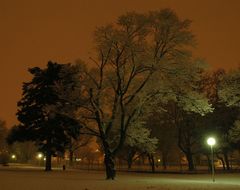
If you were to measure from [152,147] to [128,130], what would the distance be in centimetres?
299

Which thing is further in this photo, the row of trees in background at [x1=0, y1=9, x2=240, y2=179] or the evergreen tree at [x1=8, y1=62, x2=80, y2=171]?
the evergreen tree at [x1=8, y1=62, x2=80, y2=171]

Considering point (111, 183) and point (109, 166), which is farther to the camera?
point (109, 166)

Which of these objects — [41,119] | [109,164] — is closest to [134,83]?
[109,164]

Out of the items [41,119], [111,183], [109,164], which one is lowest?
[111,183]

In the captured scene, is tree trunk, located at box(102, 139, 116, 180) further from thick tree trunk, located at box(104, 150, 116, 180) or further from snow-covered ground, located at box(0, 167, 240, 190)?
snow-covered ground, located at box(0, 167, 240, 190)

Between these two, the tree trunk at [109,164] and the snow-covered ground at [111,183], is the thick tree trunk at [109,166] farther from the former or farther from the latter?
the snow-covered ground at [111,183]

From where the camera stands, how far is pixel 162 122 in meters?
69.8

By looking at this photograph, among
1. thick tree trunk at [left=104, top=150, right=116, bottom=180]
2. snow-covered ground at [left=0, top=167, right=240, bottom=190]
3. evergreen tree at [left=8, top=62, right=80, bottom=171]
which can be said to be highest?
evergreen tree at [left=8, top=62, right=80, bottom=171]

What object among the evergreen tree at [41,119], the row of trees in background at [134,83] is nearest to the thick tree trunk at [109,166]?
the row of trees in background at [134,83]

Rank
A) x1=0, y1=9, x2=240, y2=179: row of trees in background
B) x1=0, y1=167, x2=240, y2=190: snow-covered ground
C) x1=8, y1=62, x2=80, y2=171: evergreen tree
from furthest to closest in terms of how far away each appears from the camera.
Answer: x1=8, y1=62, x2=80, y2=171: evergreen tree
x1=0, y1=9, x2=240, y2=179: row of trees in background
x1=0, y1=167, x2=240, y2=190: snow-covered ground

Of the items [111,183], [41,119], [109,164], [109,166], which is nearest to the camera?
[111,183]

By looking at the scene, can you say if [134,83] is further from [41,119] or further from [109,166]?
[41,119]

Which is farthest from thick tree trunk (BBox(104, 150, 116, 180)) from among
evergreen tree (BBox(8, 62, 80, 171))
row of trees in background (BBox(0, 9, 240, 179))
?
evergreen tree (BBox(8, 62, 80, 171))

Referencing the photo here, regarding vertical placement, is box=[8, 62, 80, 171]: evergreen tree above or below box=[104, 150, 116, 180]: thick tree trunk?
above
